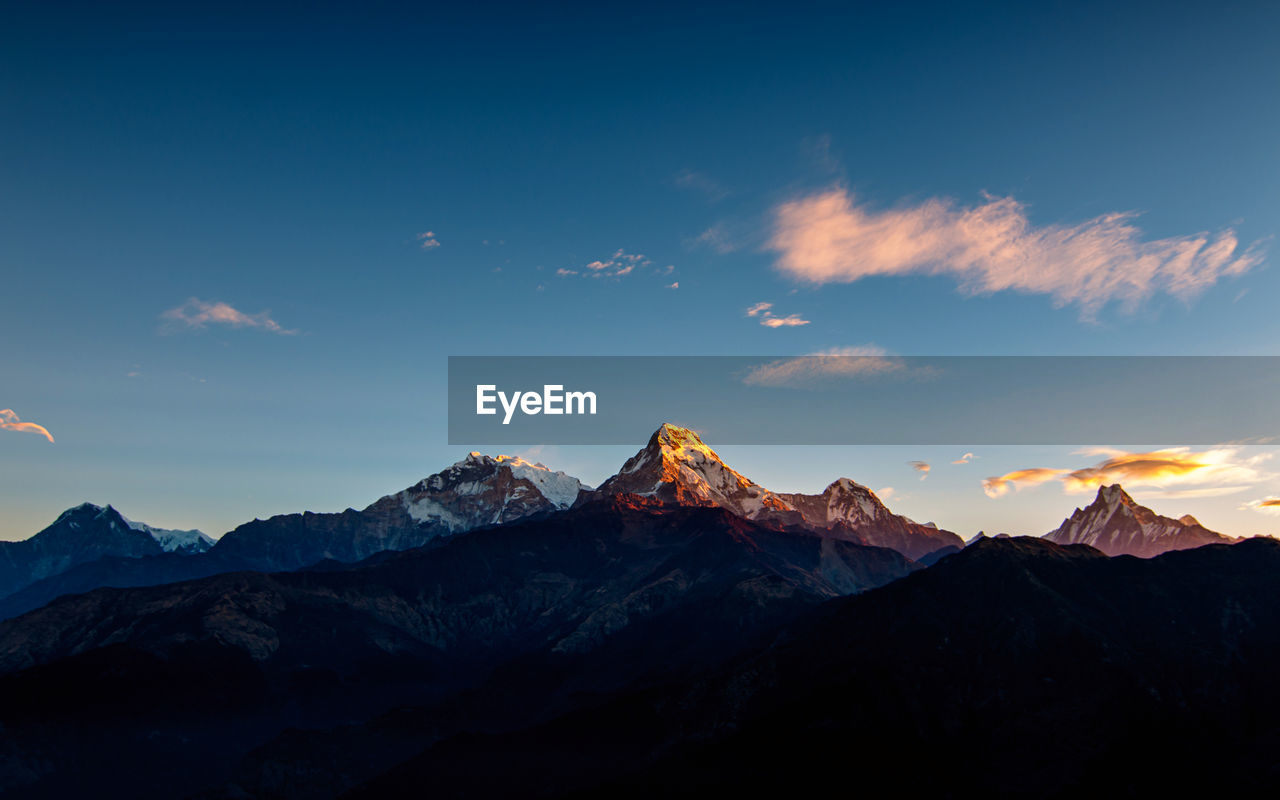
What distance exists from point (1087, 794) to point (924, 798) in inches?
1550

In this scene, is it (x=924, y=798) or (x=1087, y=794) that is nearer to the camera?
(x=1087, y=794)

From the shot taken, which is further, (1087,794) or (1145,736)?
(1145,736)

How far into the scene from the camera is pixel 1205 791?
7200 inches

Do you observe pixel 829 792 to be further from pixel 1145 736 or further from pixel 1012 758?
pixel 1145 736

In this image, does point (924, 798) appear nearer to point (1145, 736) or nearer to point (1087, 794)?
point (1087, 794)

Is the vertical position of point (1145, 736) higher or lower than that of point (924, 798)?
higher

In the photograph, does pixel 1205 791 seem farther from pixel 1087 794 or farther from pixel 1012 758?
pixel 1012 758

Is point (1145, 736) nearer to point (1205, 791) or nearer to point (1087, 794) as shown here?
point (1205, 791)

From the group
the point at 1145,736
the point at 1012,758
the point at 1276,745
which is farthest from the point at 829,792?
the point at 1276,745

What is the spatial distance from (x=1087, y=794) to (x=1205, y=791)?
31105mm

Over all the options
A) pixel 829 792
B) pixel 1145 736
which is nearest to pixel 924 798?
pixel 829 792

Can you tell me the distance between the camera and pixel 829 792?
654ft

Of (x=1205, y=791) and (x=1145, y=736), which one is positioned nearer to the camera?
(x=1205, y=791)

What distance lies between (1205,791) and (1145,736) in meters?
17.5
